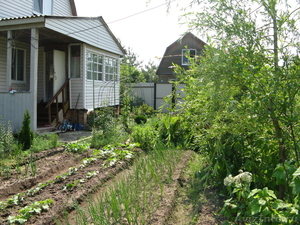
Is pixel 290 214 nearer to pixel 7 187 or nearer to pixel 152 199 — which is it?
pixel 152 199

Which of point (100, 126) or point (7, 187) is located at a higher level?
point (100, 126)

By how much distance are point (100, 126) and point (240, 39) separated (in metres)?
6.17

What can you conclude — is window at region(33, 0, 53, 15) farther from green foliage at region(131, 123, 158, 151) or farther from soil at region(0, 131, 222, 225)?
soil at region(0, 131, 222, 225)

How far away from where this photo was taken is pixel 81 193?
3.93 metres

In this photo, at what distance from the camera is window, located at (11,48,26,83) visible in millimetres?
10188

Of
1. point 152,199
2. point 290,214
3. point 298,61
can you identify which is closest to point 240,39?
point 298,61

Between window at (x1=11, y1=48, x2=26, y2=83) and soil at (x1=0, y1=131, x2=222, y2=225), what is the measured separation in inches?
214

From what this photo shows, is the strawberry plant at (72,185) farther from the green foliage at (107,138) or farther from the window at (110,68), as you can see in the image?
the window at (110,68)

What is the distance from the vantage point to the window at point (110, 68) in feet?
44.2

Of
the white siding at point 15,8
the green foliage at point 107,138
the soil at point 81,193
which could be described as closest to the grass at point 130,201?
the soil at point 81,193

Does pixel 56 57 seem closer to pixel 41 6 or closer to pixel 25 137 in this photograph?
pixel 41 6

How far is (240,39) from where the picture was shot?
9.53ft

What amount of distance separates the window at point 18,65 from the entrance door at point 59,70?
1208 mm

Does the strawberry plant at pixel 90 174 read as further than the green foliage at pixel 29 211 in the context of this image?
Yes
